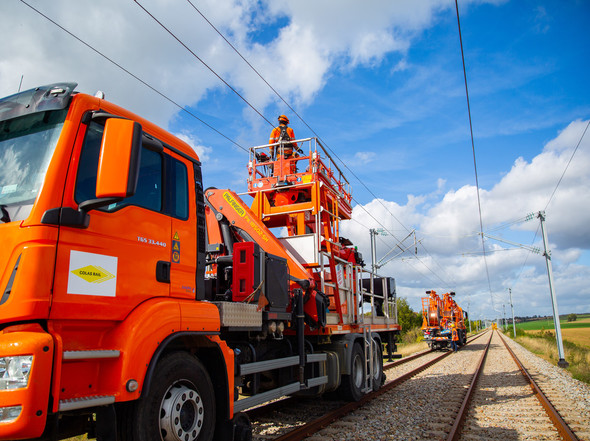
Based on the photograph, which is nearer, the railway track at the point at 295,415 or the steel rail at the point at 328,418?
the steel rail at the point at 328,418

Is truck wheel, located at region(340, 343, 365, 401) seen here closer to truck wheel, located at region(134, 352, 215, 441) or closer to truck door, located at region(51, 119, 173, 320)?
truck wheel, located at region(134, 352, 215, 441)

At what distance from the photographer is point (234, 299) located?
491 cm

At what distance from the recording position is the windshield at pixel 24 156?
9.84 feet

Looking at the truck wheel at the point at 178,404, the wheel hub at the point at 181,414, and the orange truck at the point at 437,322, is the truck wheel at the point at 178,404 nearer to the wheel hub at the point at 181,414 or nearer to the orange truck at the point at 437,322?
the wheel hub at the point at 181,414

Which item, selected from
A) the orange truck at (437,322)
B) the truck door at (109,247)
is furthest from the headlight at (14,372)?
the orange truck at (437,322)

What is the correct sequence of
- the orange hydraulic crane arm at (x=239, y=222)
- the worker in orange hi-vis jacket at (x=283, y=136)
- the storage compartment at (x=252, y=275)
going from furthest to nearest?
the worker in orange hi-vis jacket at (x=283, y=136)
the orange hydraulic crane arm at (x=239, y=222)
the storage compartment at (x=252, y=275)

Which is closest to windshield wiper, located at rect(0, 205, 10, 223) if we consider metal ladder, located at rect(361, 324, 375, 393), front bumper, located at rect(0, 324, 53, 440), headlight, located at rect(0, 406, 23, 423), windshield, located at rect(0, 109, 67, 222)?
windshield, located at rect(0, 109, 67, 222)

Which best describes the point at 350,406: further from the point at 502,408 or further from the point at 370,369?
the point at 502,408

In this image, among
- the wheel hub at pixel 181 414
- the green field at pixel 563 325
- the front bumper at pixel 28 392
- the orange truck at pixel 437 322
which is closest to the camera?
the front bumper at pixel 28 392

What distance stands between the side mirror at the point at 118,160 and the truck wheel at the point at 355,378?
5796 millimetres

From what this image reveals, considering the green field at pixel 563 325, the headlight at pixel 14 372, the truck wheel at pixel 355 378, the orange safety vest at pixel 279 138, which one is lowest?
the green field at pixel 563 325

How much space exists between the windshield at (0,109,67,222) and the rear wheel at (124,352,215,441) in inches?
63.1

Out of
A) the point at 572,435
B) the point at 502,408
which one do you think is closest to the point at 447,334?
the point at 502,408

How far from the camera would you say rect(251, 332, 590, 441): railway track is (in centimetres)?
603
